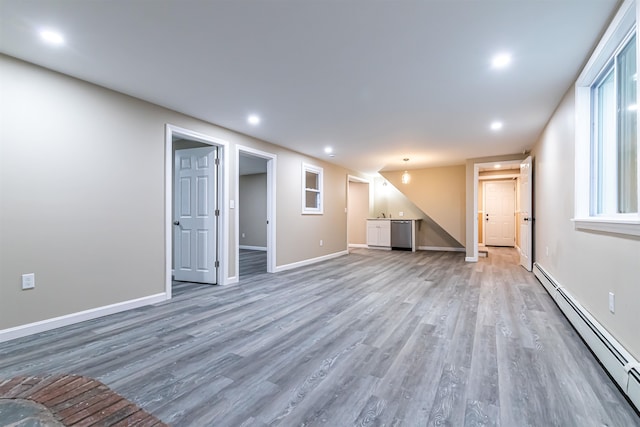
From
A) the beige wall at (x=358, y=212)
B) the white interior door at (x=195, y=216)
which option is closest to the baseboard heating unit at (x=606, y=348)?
the white interior door at (x=195, y=216)

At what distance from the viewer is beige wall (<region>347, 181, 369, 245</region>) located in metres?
9.51

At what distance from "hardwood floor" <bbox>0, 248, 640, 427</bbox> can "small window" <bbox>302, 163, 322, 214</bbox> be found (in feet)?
9.95

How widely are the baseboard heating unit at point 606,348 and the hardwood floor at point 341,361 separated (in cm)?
7

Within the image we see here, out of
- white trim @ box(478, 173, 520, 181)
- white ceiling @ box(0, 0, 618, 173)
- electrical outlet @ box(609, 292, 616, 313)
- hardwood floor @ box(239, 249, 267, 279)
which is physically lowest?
hardwood floor @ box(239, 249, 267, 279)

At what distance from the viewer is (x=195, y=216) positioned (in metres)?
4.52

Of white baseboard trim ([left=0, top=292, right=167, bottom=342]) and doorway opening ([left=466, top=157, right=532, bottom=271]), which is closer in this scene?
white baseboard trim ([left=0, top=292, right=167, bottom=342])

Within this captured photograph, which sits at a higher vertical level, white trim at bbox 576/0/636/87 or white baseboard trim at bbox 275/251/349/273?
white trim at bbox 576/0/636/87

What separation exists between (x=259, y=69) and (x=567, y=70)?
2800 mm

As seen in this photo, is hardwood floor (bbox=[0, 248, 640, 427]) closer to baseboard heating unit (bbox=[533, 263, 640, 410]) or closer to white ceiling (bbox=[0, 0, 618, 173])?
baseboard heating unit (bbox=[533, 263, 640, 410])

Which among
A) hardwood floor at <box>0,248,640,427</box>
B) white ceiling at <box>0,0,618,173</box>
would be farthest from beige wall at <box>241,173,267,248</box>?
hardwood floor at <box>0,248,640,427</box>

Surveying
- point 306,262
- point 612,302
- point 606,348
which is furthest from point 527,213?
point 306,262

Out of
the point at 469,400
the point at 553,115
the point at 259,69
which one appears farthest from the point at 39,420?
the point at 553,115

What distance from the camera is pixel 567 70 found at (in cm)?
268

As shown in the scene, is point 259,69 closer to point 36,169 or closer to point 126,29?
point 126,29
